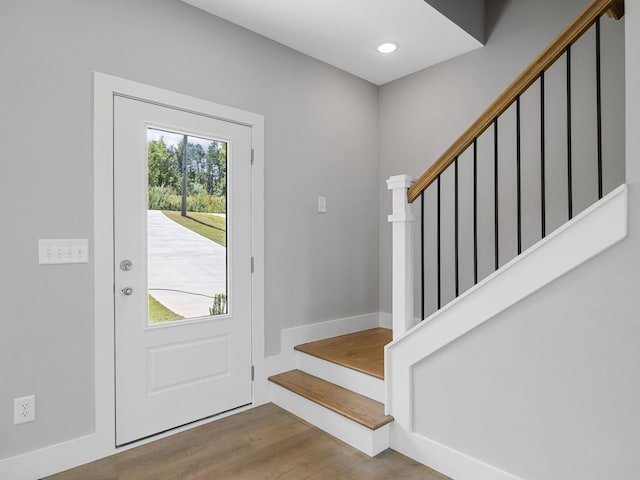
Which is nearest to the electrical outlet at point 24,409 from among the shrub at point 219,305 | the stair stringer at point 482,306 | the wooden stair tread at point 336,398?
the shrub at point 219,305

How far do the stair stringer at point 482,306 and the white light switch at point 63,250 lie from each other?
5.64 feet

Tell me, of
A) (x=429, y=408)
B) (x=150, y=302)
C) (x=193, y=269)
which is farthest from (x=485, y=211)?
(x=150, y=302)

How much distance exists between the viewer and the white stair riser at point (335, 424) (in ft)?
7.20

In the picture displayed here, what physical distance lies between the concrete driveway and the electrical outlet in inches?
29.5

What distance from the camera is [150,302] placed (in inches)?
93.1

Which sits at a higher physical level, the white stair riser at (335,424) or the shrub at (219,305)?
the shrub at (219,305)

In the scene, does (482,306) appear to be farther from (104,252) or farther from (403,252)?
(104,252)

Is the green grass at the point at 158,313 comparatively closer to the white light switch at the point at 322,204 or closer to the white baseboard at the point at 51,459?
the white baseboard at the point at 51,459

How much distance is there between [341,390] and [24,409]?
1716 millimetres

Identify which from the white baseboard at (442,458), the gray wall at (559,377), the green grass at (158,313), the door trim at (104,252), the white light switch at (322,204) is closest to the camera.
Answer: the gray wall at (559,377)

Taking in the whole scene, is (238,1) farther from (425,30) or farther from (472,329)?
(472,329)

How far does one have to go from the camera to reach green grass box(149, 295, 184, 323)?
7.78 feet

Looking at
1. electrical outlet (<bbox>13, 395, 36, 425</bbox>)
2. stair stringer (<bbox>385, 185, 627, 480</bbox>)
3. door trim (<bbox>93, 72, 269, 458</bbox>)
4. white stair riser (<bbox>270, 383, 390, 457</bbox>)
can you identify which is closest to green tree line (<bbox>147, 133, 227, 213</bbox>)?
door trim (<bbox>93, 72, 269, 458</bbox>)

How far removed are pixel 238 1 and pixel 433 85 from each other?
1690 millimetres
